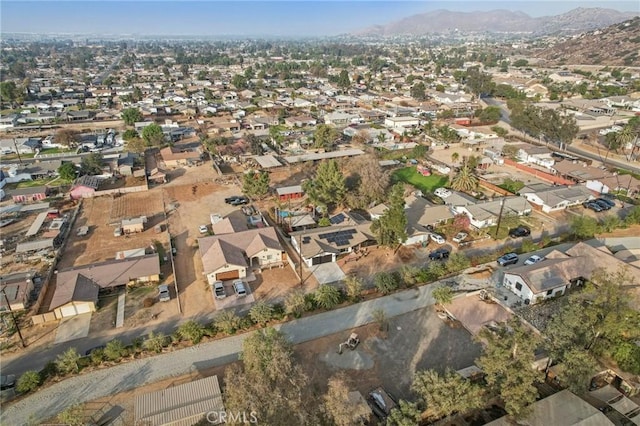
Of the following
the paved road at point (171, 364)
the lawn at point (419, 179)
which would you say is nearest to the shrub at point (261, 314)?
the paved road at point (171, 364)

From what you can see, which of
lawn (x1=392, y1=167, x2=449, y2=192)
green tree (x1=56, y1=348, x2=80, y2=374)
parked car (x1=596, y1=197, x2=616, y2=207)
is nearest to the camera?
green tree (x1=56, y1=348, x2=80, y2=374)

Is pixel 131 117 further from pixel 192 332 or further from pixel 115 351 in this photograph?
pixel 192 332

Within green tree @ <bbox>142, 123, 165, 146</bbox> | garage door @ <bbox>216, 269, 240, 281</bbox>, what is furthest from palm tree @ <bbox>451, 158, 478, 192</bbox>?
green tree @ <bbox>142, 123, 165, 146</bbox>

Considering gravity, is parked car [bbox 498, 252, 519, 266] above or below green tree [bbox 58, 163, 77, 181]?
below

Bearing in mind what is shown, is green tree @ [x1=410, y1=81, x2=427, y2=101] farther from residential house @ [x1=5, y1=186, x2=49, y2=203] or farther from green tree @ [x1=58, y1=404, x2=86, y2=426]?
green tree @ [x1=58, y1=404, x2=86, y2=426]

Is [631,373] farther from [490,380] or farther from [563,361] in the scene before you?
[490,380]

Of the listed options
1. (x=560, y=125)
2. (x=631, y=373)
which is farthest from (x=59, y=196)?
(x=560, y=125)
